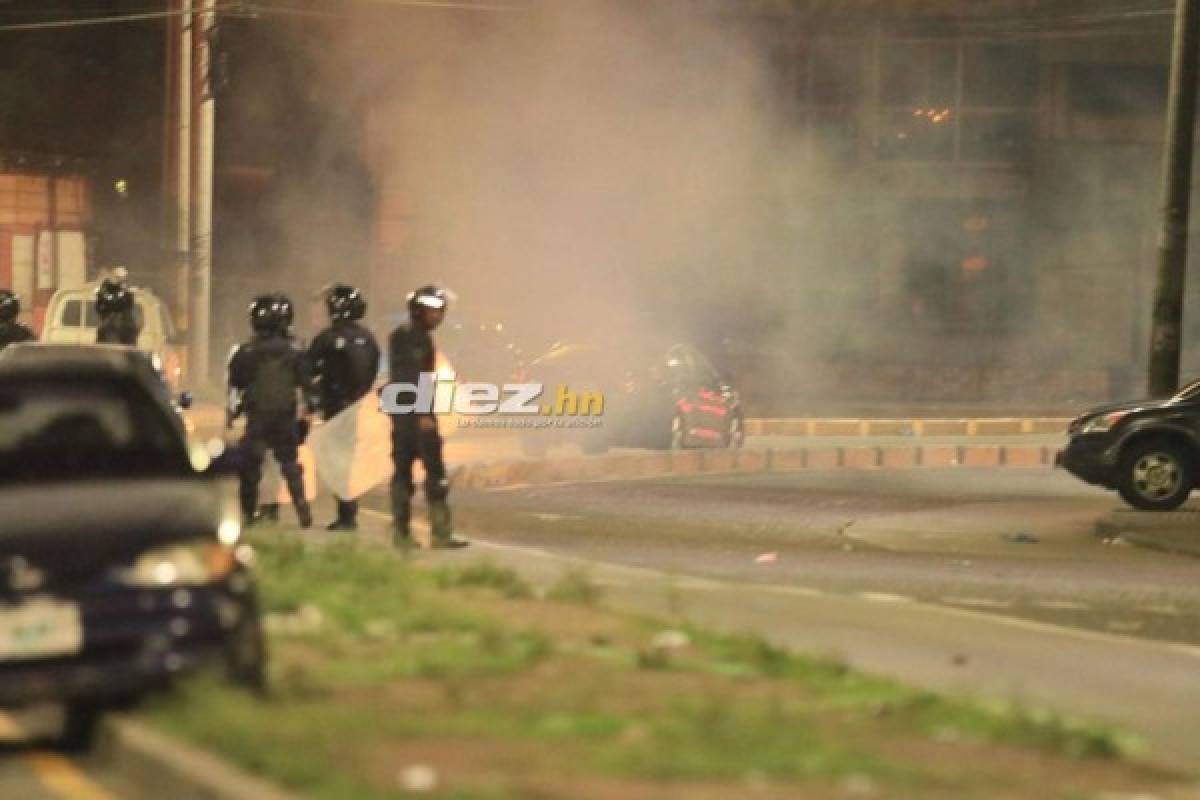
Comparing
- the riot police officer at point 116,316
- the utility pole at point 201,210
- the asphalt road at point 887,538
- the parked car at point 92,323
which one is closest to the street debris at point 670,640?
the asphalt road at point 887,538

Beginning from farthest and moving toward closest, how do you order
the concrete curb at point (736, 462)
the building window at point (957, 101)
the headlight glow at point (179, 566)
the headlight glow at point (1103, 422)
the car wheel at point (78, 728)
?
the building window at point (957, 101), the concrete curb at point (736, 462), the headlight glow at point (1103, 422), the car wheel at point (78, 728), the headlight glow at point (179, 566)

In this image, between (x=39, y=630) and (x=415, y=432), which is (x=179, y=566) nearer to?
(x=39, y=630)

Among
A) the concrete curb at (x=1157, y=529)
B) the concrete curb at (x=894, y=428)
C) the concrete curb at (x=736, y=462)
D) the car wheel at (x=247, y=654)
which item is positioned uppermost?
the car wheel at (x=247, y=654)

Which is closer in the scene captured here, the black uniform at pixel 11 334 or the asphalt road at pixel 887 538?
the asphalt road at pixel 887 538

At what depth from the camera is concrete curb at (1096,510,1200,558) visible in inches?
654

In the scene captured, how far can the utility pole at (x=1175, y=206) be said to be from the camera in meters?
18.9

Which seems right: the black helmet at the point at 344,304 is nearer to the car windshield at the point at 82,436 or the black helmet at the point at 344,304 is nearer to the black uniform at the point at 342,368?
the black uniform at the point at 342,368

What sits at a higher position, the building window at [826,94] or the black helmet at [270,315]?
the building window at [826,94]

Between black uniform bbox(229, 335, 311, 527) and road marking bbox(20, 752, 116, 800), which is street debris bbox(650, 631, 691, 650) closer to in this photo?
road marking bbox(20, 752, 116, 800)

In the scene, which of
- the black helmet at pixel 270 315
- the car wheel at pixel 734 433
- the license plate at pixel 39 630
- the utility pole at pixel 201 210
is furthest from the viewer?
the utility pole at pixel 201 210

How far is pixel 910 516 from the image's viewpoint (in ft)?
62.0

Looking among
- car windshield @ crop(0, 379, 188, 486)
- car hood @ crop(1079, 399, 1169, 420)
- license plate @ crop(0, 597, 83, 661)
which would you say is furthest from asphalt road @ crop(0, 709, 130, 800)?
car hood @ crop(1079, 399, 1169, 420)

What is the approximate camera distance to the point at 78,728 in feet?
28.4

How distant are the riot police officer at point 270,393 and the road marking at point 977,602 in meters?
4.35
